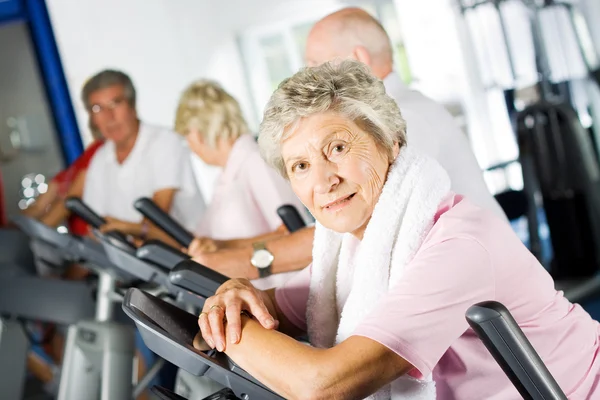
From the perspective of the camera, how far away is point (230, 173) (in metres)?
3.47

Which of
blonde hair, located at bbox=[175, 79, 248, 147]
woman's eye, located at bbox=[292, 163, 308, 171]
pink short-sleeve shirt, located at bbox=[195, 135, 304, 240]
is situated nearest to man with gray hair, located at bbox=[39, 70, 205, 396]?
blonde hair, located at bbox=[175, 79, 248, 147]

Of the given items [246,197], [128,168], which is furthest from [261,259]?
[128,168]

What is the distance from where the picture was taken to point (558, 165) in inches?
181

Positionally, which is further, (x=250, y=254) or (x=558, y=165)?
(x=558, y=165)

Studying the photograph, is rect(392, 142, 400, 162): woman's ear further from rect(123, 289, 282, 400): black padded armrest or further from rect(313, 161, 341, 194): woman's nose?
rect(123, 289, 282, 400): black padded armrest

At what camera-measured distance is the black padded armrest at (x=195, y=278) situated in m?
1.78

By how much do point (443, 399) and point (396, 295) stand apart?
261mm

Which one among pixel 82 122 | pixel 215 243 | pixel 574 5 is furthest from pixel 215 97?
pixel 574 5

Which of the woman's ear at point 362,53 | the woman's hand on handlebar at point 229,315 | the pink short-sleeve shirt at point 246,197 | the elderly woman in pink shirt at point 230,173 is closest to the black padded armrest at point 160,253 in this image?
the elderly woman in pink shirt at point 230,173

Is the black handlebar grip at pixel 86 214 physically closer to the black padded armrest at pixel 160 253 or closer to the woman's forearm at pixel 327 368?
the black padded armrest at pixel 160 253

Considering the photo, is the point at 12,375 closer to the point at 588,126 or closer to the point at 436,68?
the point at 436,68

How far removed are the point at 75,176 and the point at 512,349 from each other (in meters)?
3.57

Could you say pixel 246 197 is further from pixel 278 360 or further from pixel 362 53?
pixel 278 360

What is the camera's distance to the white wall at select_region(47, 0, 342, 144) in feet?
13.8
